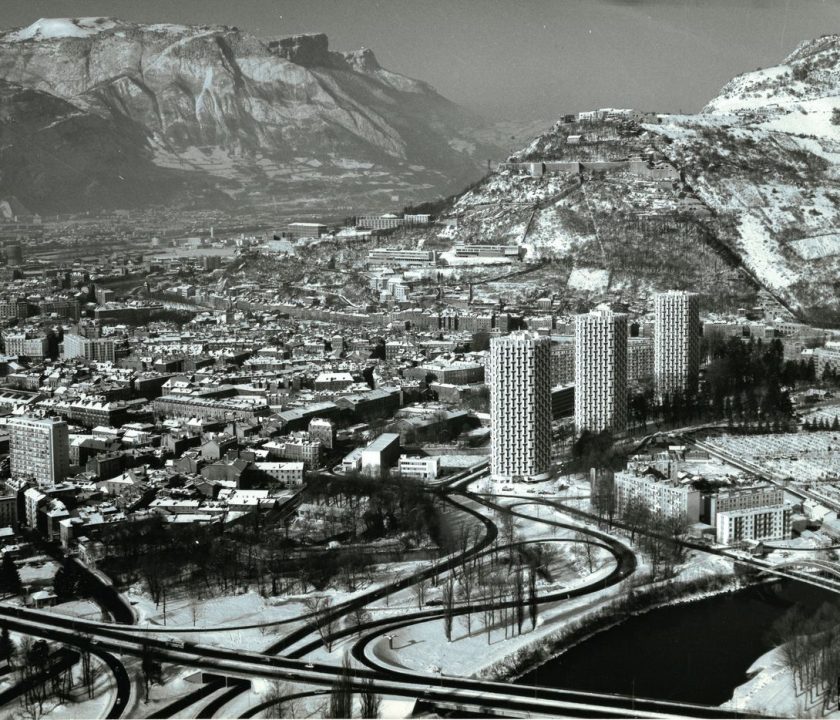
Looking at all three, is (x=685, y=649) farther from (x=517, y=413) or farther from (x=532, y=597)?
(x=517, y=413)

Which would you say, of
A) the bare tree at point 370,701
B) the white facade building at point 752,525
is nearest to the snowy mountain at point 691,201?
the white facade building at point 752,525

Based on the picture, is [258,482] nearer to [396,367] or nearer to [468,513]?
[468,513]

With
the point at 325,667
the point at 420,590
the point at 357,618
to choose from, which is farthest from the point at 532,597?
the point at 325,667

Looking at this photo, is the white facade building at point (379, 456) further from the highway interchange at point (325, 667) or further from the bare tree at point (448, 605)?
the bare tree at point (448, 605)

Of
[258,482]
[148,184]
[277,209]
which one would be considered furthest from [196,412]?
[148,184]

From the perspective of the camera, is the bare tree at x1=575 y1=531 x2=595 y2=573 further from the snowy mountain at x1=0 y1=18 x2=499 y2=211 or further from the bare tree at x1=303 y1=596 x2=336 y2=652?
the snowy mountain at x1=0 y1=18 x2=499 y2=211

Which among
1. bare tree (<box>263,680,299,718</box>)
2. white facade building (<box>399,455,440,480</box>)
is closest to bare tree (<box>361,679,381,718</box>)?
bare tree (<box>263,680,299,718</box>)
